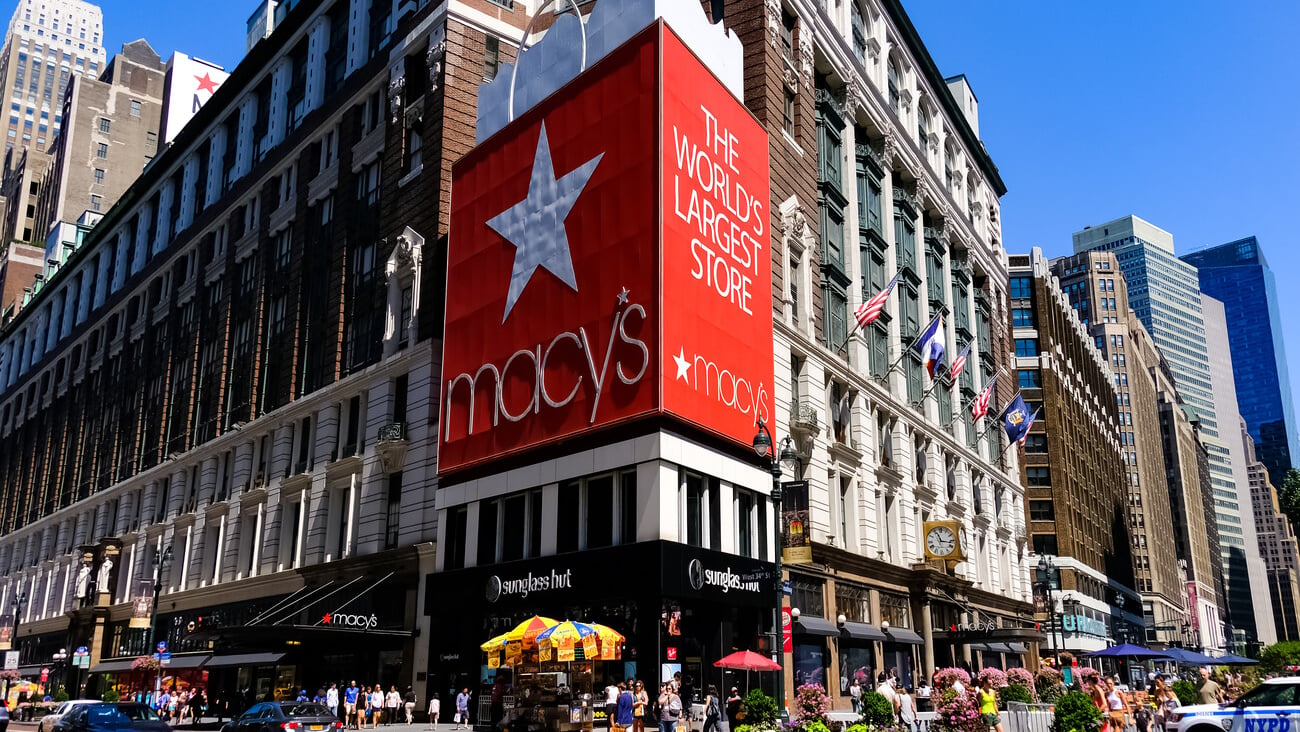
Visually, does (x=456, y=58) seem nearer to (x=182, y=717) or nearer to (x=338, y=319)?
(x=338, y=319)

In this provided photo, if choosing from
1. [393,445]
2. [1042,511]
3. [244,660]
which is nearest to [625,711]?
[393,445]

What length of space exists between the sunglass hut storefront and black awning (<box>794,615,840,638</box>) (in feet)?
9.14

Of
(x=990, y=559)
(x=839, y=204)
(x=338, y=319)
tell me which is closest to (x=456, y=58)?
(x=338, y=319)

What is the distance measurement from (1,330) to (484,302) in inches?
4133

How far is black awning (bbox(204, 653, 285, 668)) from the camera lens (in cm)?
4516

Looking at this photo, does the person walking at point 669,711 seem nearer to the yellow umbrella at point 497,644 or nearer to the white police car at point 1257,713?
the yellow umbrella at point 497,644

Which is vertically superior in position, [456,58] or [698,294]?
Answer: [456,58]

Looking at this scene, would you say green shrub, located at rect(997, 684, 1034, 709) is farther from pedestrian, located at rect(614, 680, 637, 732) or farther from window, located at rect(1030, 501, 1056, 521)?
window, located at rect(1030, 501, 1056, 521)

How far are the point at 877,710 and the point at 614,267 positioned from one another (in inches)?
707

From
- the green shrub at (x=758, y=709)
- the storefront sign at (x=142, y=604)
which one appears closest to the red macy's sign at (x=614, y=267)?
the green shrub at (x=758, y=709)

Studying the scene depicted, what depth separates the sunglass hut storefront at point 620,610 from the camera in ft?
112

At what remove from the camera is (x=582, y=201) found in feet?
131

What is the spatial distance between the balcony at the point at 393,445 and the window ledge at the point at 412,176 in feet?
42.2

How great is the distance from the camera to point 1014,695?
30734 millimetres
